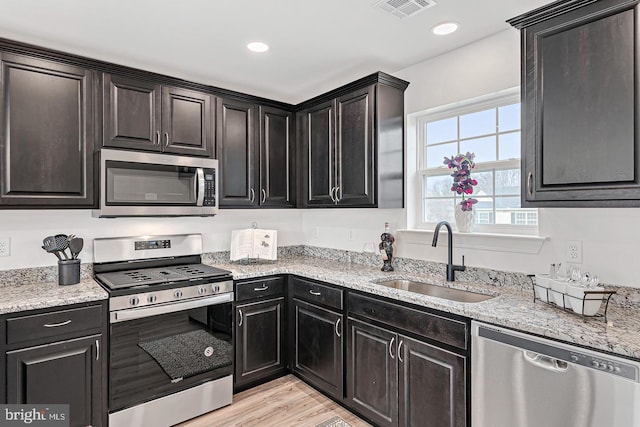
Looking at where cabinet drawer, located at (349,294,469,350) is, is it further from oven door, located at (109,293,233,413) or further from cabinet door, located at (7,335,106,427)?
cabinet door, located at (7,335,106,427)

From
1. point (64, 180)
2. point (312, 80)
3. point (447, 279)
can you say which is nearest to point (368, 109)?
point (312, 80)

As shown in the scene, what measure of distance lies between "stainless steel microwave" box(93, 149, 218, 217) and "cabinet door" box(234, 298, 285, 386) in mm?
858

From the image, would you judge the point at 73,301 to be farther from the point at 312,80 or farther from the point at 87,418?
the point at 312,80

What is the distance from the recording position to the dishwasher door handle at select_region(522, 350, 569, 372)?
4.98 ft

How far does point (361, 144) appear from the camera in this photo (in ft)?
9.25

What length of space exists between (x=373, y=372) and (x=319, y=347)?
0.54 metres

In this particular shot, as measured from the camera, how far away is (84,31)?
2.27 metres

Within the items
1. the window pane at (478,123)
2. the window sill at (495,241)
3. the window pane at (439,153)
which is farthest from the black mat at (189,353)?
the window pane at (478,123)

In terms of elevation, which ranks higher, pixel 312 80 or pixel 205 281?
pixel 312 80

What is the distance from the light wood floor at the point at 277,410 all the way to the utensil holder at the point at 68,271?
1.20 metres

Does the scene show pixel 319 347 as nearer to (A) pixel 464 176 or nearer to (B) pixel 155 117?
(A) pixel 464 176

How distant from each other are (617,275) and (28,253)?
3536 mm

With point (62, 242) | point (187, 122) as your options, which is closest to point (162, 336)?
point (62, 242)

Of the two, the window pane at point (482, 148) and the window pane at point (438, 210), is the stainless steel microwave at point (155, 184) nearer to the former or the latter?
the window pane at point (438, 210)
